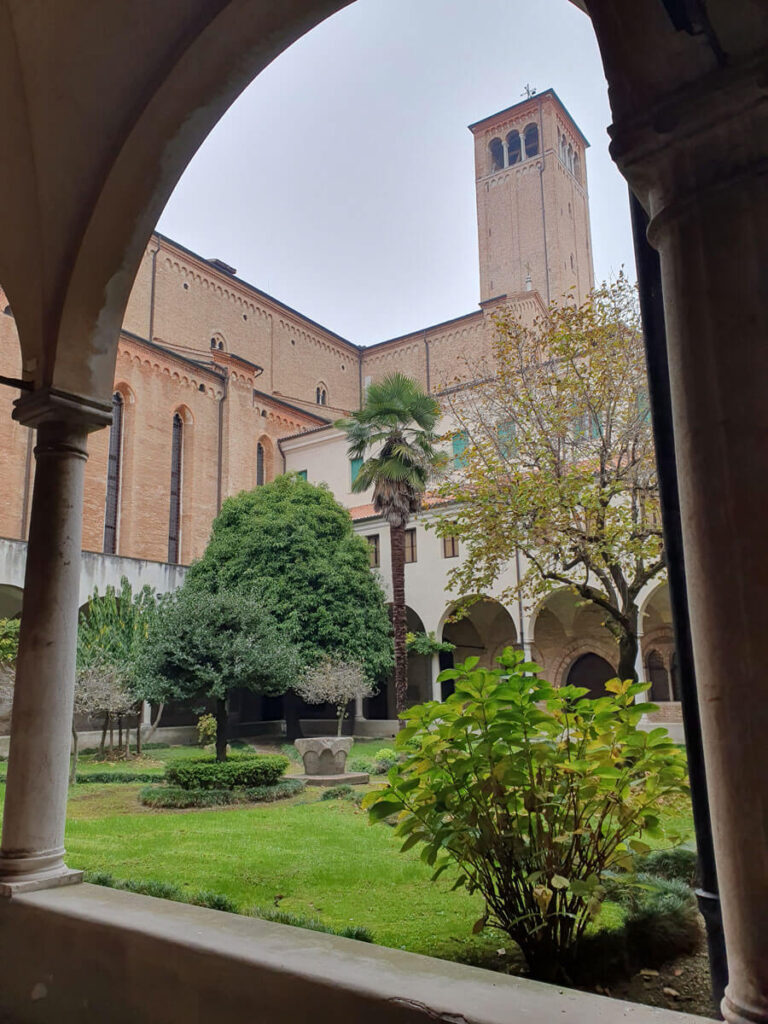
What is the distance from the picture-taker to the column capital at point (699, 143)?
1738 mm

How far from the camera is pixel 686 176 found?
1807mm

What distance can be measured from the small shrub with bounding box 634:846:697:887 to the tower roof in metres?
43.7

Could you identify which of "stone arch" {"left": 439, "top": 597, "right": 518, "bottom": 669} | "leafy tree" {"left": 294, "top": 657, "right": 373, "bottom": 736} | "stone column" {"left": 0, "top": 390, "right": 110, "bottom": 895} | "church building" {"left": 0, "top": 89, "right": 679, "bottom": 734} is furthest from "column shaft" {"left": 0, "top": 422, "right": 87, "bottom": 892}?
"stone arch" {"left": 439, "top": 597, "right": 518, "bottom": 669}

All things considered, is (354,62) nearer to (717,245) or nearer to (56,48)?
(56,48)

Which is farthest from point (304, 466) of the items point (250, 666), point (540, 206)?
point (540, 206)

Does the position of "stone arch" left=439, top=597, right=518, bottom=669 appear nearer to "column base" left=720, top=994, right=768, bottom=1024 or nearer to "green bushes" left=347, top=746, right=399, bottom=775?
"green bushes" left=347, top=746, right=399, bottom=775

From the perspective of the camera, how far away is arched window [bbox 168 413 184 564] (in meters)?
26.1

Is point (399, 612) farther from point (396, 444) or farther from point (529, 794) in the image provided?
point (529, 794)

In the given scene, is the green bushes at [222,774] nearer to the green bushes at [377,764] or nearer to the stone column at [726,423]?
the green bushes at [377,764]

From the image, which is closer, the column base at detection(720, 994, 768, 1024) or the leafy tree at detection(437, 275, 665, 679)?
the column base at detection(720, 994, 768, 1024)

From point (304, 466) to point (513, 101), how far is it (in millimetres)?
26002

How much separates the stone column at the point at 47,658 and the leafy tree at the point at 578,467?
728 cm

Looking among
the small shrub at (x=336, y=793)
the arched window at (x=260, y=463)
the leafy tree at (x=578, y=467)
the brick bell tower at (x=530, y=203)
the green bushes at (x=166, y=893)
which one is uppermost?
the brick bell tower at (x=530, y=203)

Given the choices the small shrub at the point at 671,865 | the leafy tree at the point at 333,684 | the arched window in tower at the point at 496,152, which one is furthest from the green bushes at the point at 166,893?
the arched window in tower at the point at 496,152
